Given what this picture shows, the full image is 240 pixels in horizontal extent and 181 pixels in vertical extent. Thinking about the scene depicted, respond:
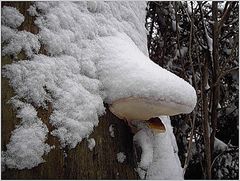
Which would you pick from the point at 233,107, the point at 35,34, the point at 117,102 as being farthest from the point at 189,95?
the point at 233,107

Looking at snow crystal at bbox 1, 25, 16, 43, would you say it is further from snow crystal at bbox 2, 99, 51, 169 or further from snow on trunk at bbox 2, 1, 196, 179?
snow crystal at bbox 2, 99, 51, 169

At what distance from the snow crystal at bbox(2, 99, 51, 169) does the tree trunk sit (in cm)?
1

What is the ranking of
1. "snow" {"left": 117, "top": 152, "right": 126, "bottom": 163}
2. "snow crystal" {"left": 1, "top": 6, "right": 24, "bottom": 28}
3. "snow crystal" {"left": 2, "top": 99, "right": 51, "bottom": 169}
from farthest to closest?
1. "snow" {"left": 117, "top": 152, "right": 126, "bottom": 163}
2. "snow crystal" {"left": 1, "top": 6, "right": 24, "bottom": 28}
3. "snow crystal" {"left": 2, "top": 99, "right": 51, "bottom": 169}

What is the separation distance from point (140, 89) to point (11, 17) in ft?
1.47

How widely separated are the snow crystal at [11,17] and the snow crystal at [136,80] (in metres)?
0.31

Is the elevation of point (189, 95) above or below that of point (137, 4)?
below

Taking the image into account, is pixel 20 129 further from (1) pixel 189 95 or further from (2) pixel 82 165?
(1) pixel 189 95

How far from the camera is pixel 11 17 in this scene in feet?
3.10

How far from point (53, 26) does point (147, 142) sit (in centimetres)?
53

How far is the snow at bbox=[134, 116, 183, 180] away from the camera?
1.14 meters

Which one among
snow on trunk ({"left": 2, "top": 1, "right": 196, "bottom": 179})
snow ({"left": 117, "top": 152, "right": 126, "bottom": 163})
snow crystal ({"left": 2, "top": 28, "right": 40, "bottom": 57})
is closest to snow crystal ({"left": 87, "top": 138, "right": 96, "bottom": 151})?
snow on trunk ({"left": 2, "top": 1, "right": 196, "bottom": 179})

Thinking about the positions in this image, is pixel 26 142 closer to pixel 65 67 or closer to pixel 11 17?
pixel 65 67

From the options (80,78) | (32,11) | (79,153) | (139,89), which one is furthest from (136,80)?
(32,11)

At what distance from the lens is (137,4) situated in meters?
1.54
